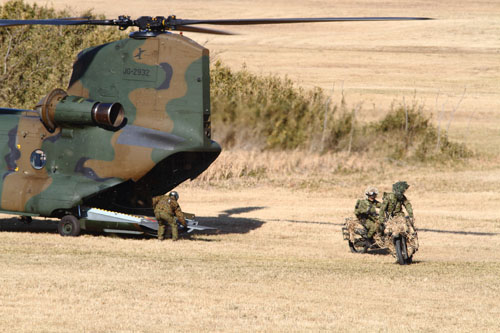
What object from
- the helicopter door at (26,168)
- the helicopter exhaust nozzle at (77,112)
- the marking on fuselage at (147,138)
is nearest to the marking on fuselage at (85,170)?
the helicopter door at (26,168)

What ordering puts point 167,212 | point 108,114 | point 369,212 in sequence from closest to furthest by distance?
point 369,212 → point 108,114 → point 167,212

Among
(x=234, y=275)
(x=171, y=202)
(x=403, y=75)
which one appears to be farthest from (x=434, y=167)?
(x=403, y=75)

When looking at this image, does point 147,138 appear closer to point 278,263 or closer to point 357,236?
point 278,263

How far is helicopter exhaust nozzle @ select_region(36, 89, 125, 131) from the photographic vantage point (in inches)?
715

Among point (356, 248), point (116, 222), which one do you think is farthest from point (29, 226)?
point (356, 248)

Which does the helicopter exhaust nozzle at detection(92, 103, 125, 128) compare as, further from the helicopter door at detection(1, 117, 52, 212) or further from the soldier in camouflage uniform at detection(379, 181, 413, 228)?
the soldier in camouflage uniform at detection(379, 181, 413, 228)

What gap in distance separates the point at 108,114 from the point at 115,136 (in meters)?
0.55

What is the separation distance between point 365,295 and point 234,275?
2.52 m

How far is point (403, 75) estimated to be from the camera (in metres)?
60.8

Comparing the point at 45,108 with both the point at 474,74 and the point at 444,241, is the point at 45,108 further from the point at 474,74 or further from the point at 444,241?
the point at 474,74

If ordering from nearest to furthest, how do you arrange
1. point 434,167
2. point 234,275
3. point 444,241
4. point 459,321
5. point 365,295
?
point 459,321 < point 365,295 < point 234,275 < point 444,241 < point 434,167

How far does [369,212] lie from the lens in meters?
17.3

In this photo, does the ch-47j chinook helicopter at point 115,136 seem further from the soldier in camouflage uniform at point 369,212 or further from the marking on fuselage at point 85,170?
the soldier in camouflage uniform at point 369,212

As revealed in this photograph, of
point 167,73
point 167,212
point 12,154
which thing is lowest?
point 167,212
